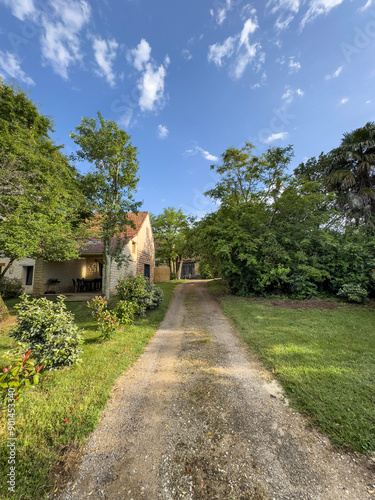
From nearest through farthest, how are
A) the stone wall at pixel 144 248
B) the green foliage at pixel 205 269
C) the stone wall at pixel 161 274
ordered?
the stone wall at pixel 144 248 < the green foliage at pixel 205 269 < the stone wall at pixel 161 274

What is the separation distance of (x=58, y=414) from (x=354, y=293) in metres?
10.9

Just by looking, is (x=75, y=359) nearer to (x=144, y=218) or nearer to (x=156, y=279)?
(x=144, y=218)

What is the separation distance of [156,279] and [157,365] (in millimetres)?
17082

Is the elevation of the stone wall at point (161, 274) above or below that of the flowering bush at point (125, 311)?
above

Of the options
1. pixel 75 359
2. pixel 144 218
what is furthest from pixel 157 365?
pixel 144 218

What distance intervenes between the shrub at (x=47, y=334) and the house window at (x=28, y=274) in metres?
12.5

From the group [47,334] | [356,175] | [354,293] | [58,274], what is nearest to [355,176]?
[356,175]

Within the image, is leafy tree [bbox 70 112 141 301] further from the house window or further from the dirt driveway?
the house window

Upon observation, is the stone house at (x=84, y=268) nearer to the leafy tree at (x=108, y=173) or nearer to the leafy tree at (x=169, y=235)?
the leafy tree at (x=108, y=173)

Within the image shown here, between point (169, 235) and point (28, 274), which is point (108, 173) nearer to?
point (28, 274)

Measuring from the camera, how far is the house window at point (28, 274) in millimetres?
13523

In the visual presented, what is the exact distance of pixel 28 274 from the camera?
13648mm

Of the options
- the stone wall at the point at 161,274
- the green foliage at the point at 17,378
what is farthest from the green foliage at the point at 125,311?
the stone wall at the point at 161,274

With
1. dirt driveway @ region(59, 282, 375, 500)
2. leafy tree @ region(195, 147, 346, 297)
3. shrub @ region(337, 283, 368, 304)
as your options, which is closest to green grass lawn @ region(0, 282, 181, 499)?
dirt driveway @ region(59, 282, 375, 500)
